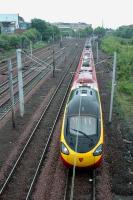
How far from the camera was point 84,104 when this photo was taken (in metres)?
17.7

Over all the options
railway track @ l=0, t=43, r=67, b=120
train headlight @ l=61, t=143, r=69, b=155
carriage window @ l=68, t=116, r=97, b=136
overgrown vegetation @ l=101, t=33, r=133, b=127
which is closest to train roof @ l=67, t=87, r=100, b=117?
carriage window @ l=68, t=116, r=97, b=136

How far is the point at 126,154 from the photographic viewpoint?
17.6 metres

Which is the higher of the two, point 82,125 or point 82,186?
point 82,125

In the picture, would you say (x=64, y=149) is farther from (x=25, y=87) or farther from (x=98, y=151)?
(x=25, y=87)

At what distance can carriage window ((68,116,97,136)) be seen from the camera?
15695 millimetres

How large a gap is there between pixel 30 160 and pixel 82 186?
366 centimetres

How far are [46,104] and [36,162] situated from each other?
441 inches

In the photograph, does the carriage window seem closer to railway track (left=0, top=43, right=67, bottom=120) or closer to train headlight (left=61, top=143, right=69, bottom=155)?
train headlight (left=61, top=143, right=69, bottom=155)

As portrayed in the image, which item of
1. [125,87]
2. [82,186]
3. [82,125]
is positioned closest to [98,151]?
[82,186]

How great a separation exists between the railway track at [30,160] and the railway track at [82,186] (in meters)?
1.63

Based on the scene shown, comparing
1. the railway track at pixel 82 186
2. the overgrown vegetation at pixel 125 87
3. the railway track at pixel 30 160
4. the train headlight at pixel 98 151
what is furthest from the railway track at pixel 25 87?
the train headlight at pixel 98 151

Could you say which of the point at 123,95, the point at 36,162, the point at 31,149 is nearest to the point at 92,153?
the point at 36,162

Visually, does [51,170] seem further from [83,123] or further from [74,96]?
[74,96]

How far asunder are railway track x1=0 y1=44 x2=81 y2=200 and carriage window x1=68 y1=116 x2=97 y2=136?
245 cm
